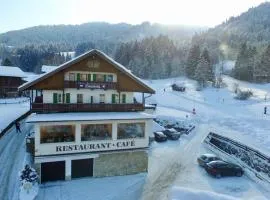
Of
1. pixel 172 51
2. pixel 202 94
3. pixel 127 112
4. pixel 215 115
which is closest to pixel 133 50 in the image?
pixel 172 51

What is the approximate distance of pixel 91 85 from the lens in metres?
30.6

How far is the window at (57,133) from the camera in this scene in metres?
27.3

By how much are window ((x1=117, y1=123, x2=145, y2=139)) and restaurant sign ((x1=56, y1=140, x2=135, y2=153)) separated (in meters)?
0.61

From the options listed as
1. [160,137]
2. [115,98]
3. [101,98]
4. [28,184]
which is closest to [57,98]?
[101,98]

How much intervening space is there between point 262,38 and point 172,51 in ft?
287

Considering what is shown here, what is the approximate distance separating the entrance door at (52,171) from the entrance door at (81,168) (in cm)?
97

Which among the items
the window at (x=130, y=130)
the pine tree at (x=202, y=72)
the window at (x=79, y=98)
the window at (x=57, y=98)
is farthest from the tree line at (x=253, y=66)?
the window at (x=57, y=98)

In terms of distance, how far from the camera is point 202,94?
262ft

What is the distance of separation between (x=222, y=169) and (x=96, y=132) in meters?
12.7

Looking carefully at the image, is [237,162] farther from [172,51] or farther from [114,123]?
[172,51]

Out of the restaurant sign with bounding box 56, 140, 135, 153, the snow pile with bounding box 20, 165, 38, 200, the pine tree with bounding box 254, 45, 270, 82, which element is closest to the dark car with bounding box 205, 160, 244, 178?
the restaurant sign with bounding box 56, 140, 135, 153

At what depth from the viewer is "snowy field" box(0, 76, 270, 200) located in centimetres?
2523

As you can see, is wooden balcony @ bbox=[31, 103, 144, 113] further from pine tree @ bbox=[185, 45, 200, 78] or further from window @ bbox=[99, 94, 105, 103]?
pine tree @ bbox=[185, 45, 200, 78]

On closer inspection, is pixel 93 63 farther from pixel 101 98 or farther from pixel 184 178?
pixel 184 178
